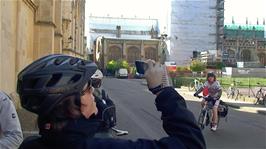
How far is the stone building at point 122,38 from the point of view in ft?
415

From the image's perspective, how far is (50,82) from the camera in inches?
77.3

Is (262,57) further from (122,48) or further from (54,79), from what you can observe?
(54,79)

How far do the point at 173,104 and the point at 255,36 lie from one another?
437ft

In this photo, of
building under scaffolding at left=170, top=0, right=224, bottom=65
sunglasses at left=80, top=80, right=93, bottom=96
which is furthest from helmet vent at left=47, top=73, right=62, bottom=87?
building under scaffolding at left=170, top=0, right=224, bottom=65

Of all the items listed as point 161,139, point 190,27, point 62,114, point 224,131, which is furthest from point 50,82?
point 190,27

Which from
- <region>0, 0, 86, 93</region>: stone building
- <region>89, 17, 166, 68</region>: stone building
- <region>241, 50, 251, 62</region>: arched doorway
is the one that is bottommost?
<region>0, 0, 86, 93</region>: stone building

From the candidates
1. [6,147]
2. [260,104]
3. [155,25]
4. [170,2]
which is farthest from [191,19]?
[6,147]

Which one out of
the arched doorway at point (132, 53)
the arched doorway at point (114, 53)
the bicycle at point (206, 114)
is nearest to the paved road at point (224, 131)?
the bicycle at point (206, 114)

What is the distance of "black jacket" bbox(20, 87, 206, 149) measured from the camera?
1975 mm

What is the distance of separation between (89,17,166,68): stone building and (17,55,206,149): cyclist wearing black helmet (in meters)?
118

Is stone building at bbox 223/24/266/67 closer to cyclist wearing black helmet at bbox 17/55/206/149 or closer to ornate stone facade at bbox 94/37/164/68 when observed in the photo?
ornate stone facade at bbox 94/37/164/68

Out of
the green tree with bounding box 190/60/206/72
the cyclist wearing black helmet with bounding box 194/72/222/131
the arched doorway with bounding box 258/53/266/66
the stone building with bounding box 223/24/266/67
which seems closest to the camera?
the cyclist wearing black helmet with bounding box 194/72/222/131

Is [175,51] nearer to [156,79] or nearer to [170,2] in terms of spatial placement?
[170,2]

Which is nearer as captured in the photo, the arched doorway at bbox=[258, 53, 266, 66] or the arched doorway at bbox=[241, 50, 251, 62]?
the arched doorway at bbox=[258, 53, 266, 66]
